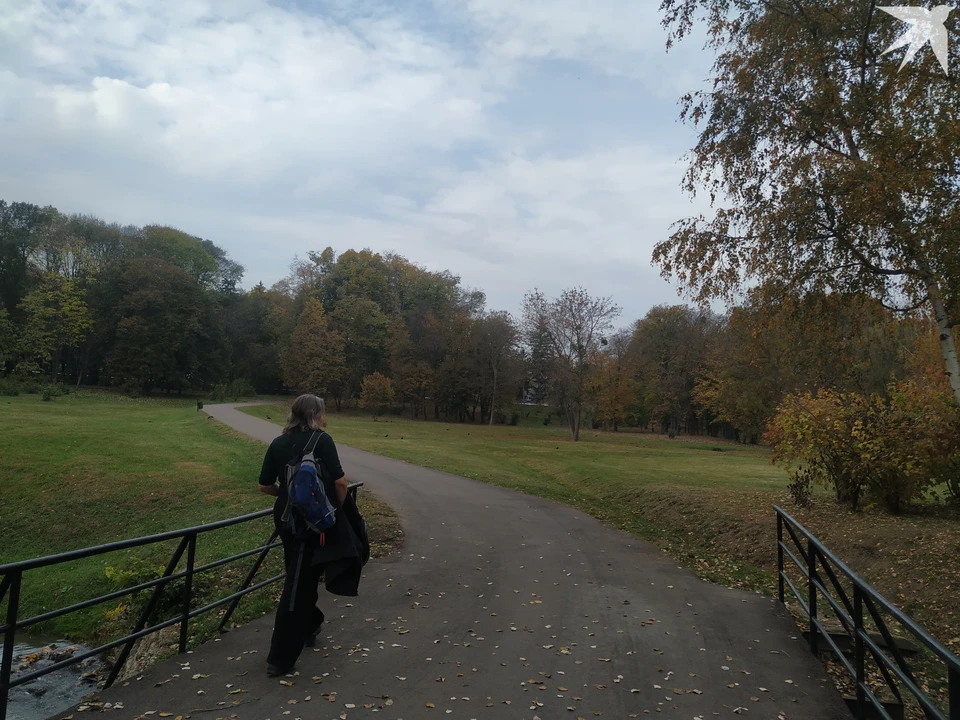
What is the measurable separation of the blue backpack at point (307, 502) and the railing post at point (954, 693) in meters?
3.73

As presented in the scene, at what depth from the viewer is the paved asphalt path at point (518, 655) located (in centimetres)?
449

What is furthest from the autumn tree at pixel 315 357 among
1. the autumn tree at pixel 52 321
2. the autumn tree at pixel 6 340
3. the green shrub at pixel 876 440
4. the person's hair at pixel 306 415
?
the person's hair at pixel 306 415

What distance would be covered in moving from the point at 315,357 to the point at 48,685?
57663 mm

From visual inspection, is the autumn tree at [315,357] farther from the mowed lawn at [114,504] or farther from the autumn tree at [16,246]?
the mowed lawn at [114,504]

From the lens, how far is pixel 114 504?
16344 mm

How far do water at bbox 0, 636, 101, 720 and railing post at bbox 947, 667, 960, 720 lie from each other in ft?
24.4

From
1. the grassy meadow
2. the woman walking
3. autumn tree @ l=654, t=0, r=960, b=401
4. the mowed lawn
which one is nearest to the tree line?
the grassy meadow

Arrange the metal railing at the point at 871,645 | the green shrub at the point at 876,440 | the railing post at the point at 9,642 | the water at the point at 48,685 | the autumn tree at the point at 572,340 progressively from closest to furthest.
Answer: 1. the metal railing at the point at 871,645
2. the railing post at the point at 9,642
3. the water at the point at 48,685
4. the green shrub at the point at 876,440
5. the autumn tree at the point at 572,340

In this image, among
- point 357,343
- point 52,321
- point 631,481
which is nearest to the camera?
point 631,481

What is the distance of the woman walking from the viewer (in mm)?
4895

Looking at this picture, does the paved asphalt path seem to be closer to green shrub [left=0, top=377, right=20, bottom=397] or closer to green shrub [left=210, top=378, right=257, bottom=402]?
green shrub [left=0, top=377, right=20, bottom=397]

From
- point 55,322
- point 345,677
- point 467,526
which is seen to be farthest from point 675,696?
point 55,322

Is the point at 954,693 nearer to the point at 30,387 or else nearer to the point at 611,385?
the point at 611,385

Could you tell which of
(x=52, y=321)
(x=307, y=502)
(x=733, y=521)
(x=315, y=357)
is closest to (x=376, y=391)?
(x=315, y=357)
